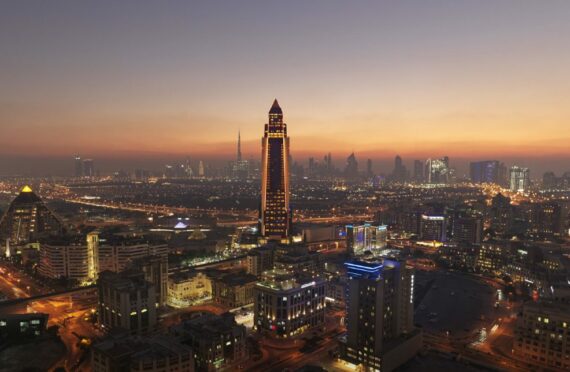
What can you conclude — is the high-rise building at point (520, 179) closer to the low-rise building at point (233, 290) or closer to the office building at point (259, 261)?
the office building at point (259, 261)

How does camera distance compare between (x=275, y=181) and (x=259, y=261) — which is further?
(x=275, y=181)

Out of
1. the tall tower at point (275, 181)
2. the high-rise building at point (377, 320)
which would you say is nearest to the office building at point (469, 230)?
the tall tower at point (275, 181)

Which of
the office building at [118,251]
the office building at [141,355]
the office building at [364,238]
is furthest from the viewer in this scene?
the office building at [364,238]

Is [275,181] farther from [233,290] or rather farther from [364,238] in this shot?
[233,290]

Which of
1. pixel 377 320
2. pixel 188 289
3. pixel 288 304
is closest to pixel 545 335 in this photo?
pixel 377 320

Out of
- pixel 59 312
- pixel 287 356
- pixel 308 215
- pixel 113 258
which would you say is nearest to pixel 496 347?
pixel 287 356
